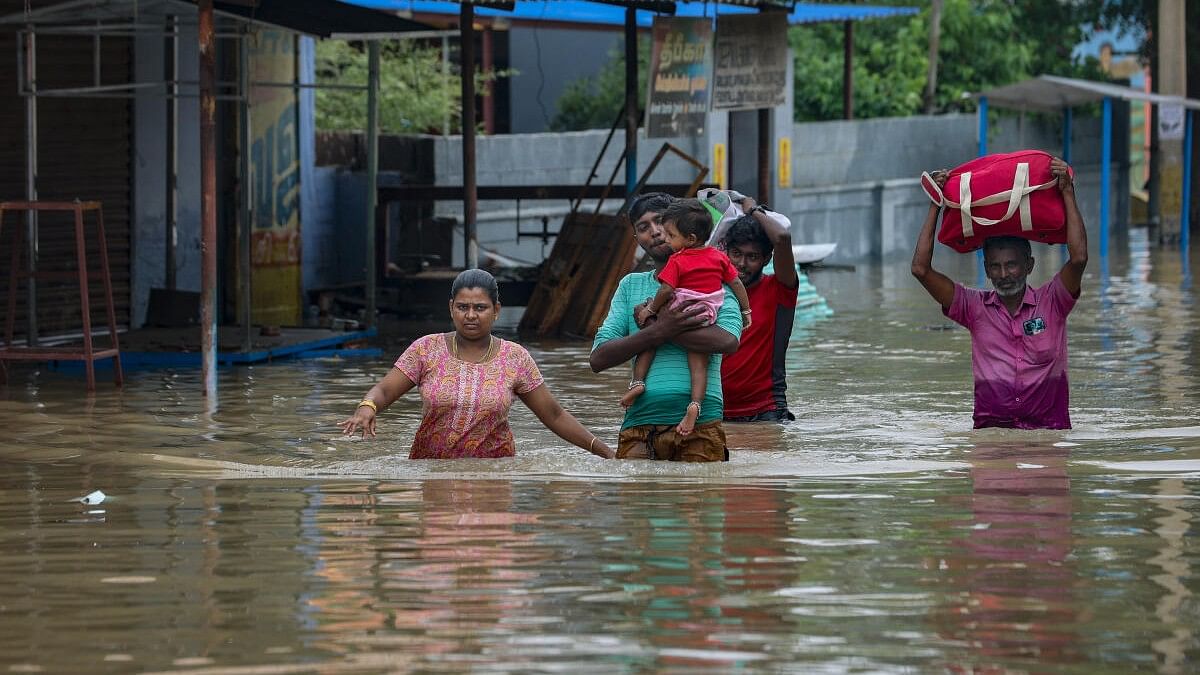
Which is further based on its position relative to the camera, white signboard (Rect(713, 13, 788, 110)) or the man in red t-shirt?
white signboard (Rect(713, 13, 788, 110))

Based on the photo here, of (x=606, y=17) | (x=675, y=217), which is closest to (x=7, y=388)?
(x=675, y=217)

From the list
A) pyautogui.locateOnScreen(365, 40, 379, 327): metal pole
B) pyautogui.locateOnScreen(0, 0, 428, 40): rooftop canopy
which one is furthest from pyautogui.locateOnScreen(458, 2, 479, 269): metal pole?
pyautogui.locateOnScreen(365, 40, 379, 327): metal pole

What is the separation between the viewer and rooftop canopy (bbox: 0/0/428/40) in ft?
40.5

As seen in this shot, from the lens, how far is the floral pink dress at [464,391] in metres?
7.63

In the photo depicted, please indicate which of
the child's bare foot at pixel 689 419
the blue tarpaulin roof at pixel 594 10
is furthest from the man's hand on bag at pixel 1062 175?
the blue tarpaulin roof at pixel 594 10

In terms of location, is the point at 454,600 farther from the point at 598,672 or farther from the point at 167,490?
the point at 167,490

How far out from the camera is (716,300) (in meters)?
7.49

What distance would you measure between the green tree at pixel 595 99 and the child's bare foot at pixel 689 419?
20634mm

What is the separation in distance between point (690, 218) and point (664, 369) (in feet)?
Result: 1.97

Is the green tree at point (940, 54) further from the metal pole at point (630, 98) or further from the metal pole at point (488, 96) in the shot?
the metal pole at point (630, 98)

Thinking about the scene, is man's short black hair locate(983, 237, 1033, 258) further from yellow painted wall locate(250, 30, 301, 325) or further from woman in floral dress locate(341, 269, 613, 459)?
yellow painted wall locate(250, 30, 301, 325)

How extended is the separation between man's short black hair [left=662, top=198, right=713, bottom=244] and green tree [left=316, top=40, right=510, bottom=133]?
1684 cm

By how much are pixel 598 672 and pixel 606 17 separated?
17907 millimetres

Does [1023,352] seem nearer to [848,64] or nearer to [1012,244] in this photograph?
[1012,244]
